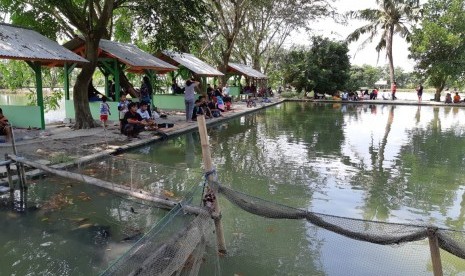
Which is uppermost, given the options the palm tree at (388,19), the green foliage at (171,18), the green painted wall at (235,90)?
the palm tree at (388,19)

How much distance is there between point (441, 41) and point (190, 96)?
2346 centimetres

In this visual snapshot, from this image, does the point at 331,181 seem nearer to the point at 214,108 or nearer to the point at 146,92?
the point at 146,92

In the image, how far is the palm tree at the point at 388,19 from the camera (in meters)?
35.2

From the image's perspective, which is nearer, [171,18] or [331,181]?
[331,181]

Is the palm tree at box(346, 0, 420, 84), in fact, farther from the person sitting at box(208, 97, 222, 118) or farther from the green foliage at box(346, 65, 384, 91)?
the person sitting at box(208, 97, 222, 118)

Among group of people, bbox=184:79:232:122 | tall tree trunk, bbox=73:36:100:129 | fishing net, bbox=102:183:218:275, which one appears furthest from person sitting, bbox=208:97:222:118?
fishing net, bbox=102:183:218:275

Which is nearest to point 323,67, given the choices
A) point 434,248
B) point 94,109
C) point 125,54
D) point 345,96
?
point 345,96

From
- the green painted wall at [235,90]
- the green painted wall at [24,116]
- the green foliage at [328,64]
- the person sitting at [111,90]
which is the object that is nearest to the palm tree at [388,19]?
the green foliage at [328,64]

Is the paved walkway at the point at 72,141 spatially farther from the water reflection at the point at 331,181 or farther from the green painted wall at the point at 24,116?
the water reflection at the point at 331,181

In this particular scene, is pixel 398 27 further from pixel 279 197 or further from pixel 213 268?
pixel 213 268

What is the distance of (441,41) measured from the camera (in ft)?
102

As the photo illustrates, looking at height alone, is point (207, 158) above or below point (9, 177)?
above

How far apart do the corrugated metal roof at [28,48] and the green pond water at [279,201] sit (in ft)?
12.5

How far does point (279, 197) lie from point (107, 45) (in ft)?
37.8
